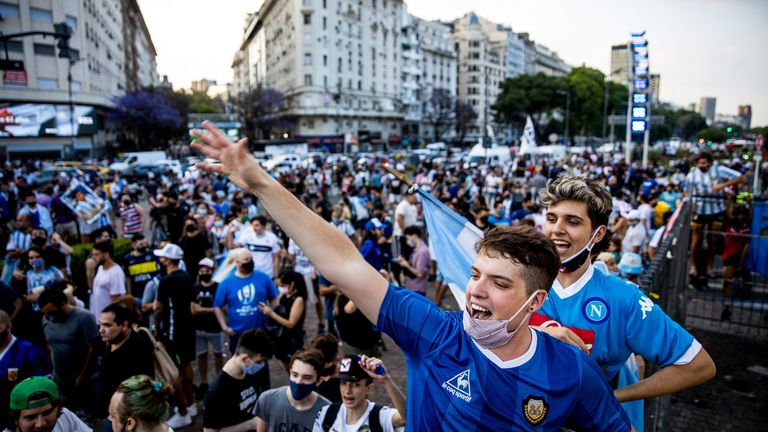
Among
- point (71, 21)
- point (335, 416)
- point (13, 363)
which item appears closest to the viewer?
point (335, 416)

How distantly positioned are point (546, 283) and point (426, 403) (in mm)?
616

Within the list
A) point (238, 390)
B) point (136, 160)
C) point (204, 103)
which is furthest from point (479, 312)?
point (204, 103)

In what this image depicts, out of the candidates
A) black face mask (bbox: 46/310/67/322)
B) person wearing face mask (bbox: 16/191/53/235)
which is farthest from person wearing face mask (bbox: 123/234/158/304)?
person wearing face mask (bbox: 16/191/53/235)

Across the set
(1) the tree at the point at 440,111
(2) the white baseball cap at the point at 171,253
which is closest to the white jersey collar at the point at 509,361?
(2) the white baseball cap at the point at 171,253

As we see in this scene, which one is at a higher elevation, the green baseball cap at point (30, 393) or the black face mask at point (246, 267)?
the black face mask at point (246, 267)

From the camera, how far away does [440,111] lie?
278ft

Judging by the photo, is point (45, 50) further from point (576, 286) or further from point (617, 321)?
point (617, 321)

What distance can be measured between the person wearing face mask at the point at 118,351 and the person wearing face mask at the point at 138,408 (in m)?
1.29

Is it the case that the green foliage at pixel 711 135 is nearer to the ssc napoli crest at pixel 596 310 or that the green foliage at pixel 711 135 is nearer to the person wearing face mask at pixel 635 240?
the person wearing face mask at pixel 635 240

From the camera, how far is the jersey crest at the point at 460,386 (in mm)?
1695

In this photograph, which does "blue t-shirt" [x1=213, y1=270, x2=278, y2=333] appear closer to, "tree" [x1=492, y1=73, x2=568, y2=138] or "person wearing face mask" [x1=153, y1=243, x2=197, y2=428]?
"person wearing face mask" [x1=153, y1=243, x2=197, y2=428]

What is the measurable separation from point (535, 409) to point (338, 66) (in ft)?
240

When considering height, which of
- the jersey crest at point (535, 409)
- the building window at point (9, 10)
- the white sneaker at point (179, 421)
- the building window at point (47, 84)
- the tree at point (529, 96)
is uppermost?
the building window at point (9, 10)

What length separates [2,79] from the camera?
41031mm
